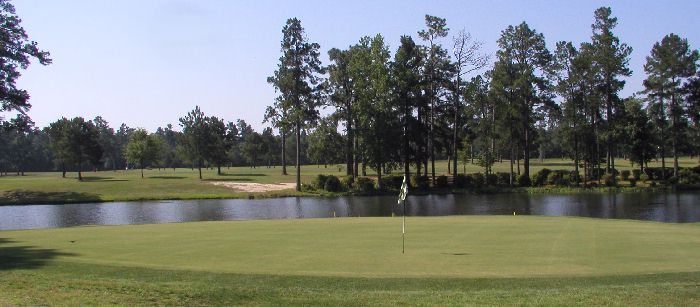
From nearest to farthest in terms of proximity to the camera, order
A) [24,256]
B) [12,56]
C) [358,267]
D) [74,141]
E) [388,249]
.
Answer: [358,267], [24,256], [388,249], [12,56], [74,141]

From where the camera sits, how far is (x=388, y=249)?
1741cm

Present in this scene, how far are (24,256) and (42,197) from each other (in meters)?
50.7

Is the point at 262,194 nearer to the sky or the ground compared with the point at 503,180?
nearer to the ground

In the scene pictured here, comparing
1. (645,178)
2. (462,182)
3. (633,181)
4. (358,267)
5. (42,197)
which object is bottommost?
(42,197)

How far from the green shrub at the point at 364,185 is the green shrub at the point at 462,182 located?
33.3 feet

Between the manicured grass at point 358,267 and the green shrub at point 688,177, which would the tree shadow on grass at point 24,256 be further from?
the green shrub at point 688,177

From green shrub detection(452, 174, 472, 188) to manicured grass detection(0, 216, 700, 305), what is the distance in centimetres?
4596

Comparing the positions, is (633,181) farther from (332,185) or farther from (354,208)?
(354,208)

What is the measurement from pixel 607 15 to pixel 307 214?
148 feet

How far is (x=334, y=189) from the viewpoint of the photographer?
217 feet

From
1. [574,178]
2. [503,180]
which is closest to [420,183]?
[503,180]

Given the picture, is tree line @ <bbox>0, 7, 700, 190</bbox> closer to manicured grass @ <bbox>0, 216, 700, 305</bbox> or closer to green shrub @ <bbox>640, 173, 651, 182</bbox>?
green shrub @ <bbox>640, 173, 651, 182</bbox>

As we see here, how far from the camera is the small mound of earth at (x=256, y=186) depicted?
6931 centimetres

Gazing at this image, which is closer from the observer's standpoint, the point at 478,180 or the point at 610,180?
the point at 610,180
